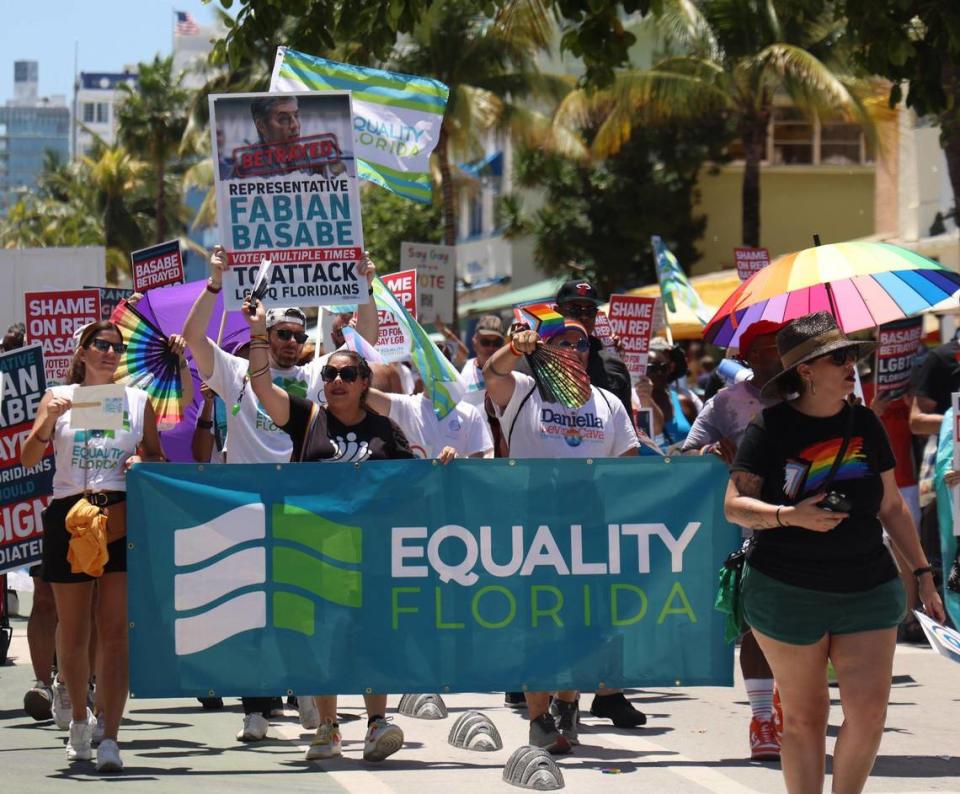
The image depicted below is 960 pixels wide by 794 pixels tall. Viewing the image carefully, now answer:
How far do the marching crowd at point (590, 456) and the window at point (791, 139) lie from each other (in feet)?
103

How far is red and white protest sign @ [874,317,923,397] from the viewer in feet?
37.5

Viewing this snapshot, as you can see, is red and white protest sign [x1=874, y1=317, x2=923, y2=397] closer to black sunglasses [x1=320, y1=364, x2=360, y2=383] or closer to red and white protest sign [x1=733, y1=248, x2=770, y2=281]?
red and white protest sign [x1=733, y1=248, x2=770, y2=281]

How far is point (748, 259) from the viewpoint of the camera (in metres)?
15.9

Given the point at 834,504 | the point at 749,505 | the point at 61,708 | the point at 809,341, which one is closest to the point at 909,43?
the point at 809,341

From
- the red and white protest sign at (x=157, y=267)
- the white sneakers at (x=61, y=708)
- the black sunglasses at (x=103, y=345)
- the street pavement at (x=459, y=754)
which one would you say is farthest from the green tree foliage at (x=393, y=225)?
the black sunglasses at (x=103, y=345)

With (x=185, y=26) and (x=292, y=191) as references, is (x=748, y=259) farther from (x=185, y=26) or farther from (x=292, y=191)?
(x=185, y=26)

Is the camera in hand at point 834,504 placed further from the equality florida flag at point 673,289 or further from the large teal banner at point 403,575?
the equality florida flag at point 673,289

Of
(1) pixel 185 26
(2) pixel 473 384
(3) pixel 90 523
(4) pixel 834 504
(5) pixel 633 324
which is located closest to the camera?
(4) pixel 834 504

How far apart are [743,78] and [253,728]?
82.2ft

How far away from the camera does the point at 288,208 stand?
8.77 metres

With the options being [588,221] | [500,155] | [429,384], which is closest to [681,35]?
[588,221]

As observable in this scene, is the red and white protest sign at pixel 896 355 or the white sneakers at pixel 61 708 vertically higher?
the red and white protest sign at pixel 896 355

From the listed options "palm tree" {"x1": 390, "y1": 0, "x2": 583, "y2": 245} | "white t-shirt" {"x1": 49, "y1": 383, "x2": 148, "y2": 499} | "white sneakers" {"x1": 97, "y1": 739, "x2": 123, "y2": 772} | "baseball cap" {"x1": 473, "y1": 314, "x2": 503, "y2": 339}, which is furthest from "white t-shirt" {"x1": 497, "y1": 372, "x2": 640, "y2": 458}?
"palm tree" {"x1": 390, "y1": 0, "x2": 583, "y2": 245}

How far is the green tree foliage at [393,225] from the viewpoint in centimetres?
4762
